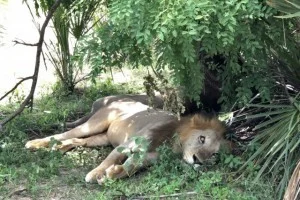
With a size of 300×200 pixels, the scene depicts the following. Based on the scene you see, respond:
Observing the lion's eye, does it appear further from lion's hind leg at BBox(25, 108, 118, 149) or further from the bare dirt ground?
the bare dirt ground

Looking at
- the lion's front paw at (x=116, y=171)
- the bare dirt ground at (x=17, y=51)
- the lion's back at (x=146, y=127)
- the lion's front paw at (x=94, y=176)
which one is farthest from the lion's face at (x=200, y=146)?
the bare dirt ground at (x=17, y=51)

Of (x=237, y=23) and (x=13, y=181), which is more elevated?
(x=237, y=23)

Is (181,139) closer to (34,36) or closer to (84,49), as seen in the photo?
(84,49)

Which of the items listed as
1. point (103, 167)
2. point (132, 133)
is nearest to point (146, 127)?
point (132, 133)

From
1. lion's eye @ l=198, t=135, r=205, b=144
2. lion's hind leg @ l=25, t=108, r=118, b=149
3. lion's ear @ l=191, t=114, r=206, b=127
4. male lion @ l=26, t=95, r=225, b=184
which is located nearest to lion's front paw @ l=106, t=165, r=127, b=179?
male lion @ l=26, t=95, r=225, b=184

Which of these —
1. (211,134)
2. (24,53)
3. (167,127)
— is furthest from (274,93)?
(24,53)

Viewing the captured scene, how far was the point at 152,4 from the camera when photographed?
4.38 m

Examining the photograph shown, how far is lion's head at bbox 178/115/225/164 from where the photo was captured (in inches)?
223

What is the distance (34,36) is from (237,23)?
21.9 ft

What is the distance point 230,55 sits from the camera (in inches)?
209

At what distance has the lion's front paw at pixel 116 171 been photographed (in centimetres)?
550

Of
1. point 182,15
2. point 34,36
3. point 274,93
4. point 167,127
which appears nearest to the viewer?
point 182,15

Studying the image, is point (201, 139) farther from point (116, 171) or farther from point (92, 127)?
point (92, 127)

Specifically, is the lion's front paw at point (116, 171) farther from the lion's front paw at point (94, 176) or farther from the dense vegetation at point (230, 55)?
the dense vegetation at point (230, 55)
